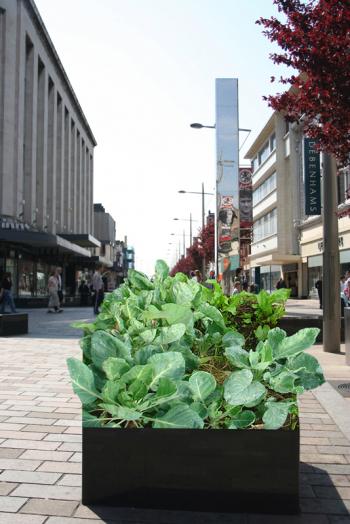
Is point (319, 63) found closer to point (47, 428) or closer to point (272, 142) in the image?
point (47, 428)

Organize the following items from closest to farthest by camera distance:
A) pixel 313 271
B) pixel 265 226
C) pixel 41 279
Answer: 1. pixel 41 279
2. pixel 313 271
3. pixel 265 226

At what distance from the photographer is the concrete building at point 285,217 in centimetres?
4184

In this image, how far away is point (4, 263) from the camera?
27297 millimetres

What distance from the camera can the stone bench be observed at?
39.7ft

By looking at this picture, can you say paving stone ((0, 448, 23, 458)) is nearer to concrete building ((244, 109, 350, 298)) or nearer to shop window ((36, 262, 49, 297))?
shop window ((36, 262, 49, 297))

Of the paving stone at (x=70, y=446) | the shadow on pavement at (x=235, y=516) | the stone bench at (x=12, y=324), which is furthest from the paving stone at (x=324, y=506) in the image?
the stone bench at (x=12, y=324)

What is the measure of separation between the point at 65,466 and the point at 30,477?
0.91 feet

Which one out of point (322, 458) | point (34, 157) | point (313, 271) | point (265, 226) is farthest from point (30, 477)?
point (265, 226)

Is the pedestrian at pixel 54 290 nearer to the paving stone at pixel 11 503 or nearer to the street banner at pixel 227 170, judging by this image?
the street banner at pixel 227 170

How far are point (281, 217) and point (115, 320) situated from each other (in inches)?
1769

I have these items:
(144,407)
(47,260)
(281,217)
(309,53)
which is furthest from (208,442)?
(281,217)

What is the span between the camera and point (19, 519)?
8.61 ft

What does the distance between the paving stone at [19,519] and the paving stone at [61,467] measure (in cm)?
71

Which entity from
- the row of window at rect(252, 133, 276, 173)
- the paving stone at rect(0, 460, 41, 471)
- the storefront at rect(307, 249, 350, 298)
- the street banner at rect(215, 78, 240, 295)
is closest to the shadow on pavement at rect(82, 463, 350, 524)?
the paving stone at rect(0, 460, 41, 471)
